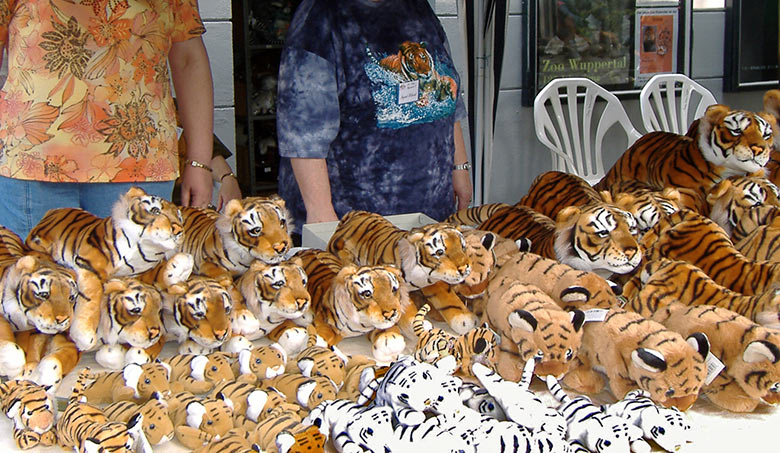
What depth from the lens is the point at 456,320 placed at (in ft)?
4.64

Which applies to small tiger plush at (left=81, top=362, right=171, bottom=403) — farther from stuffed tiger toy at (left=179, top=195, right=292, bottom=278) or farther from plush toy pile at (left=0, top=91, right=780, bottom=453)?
stuffed tiger toy at (left=179, top=195, right=292, bottom=278)

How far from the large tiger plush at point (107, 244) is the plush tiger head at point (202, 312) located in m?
0.08

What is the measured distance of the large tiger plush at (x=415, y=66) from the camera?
2135mm

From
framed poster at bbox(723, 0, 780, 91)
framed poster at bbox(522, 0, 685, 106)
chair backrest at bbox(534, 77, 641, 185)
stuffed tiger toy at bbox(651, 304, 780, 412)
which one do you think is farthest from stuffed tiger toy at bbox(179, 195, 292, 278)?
framed poster at bbox(723, 0, 780, 91)

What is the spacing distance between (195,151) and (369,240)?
20.3 inches

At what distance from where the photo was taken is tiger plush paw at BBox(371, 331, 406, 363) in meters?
1.32

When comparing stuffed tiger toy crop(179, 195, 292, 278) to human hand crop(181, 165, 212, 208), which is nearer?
stuffed tiger toy crop(179, 195, 292, 278)

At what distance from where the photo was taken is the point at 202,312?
4.00 ft

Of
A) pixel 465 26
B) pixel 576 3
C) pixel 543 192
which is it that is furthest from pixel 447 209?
pixel 576 3

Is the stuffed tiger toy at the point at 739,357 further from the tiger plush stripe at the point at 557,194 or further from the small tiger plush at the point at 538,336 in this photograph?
the tiger plush stripe at the point at 557,194

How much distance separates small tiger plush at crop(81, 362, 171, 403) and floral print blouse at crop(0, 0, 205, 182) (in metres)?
0.52

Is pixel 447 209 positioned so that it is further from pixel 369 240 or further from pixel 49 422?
pixel 49 422

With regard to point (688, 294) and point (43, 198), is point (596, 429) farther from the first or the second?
point (43, 198)

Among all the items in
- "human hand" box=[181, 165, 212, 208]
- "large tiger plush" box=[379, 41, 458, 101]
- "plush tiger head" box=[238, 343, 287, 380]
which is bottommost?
"plush tiger head" box=[238, 343, 287, 380]
